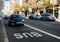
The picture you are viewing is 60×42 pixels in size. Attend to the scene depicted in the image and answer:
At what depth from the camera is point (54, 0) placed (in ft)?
205

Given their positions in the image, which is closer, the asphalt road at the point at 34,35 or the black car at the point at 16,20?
the asphalt road at the point at 34,35

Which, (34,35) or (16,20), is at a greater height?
(34,35)

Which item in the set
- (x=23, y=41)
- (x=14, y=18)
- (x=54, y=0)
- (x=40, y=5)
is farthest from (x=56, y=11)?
(x=23, y=41)

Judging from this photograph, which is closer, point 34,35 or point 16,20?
point 34,35

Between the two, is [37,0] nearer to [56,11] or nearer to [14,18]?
[56,11]

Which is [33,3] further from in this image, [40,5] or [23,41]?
[23,41]

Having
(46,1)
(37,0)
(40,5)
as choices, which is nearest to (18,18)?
(46,1)

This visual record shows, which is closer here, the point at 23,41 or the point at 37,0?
the point at 23,41

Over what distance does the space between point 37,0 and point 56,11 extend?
1997 centimetres

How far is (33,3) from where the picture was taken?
75.7 metres

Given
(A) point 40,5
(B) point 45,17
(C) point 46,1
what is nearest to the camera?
(B) point 45,17

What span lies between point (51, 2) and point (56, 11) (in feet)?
11.3

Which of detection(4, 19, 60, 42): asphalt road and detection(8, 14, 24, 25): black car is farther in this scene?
detection(8, 14, 24, 25): black car

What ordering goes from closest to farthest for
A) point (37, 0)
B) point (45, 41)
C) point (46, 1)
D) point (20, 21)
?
point (45, 41) < point (20, 21) < point (46, 1) < point (37, 0)
